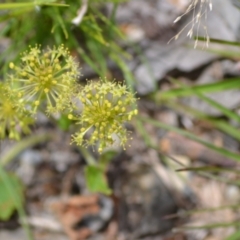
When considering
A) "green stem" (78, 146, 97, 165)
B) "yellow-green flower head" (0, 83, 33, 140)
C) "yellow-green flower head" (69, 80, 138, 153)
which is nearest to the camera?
"yellow-green flower head" (69, 80, 138, 153)

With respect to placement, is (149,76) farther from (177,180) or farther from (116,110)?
(116,110)

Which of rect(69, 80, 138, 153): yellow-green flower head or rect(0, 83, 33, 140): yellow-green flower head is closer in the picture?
rect(69, 80, 138, 153): yellow-green flower head

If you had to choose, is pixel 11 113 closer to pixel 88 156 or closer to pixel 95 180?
pixel 95 180

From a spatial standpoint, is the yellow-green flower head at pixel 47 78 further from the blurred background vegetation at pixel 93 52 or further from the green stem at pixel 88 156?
the green stem at pixel 88 156

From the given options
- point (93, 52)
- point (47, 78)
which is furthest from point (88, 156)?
point (47, 78)

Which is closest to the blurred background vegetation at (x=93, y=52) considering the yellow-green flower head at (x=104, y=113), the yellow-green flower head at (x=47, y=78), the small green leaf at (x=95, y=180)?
the small green leaf at (x=95, y=180)

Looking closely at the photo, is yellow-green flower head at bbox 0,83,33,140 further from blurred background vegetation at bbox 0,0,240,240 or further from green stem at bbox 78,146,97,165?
green stem at bbox 78,146,97,165

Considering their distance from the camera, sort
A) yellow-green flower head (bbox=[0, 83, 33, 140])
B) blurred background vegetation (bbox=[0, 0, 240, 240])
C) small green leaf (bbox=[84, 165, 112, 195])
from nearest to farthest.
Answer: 1. yellow-green flower head (bbox=[0, 83, 33, 140])
2. blurred background vegetation (bbox=[0, 0, 240, 240])
3. small green leaf (bbox=[84, 165, 112, 195])

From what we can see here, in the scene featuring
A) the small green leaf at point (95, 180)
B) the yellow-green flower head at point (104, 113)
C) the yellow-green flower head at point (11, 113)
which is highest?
the yellow-green flower head at point (11, 113)

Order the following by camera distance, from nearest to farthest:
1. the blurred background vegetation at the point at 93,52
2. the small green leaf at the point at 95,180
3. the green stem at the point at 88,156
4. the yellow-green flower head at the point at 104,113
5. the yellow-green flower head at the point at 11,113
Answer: the yellow-green flower head at the point at 104,113
the yellow-green flower head at the point at 11,113
the blurred background vegetation at the point at 93,52
the small green leaf at the point at 95,180
the green stem at the point at 88,156

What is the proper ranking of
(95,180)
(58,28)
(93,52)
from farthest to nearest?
(93,52)
(95,180)
(58,28)

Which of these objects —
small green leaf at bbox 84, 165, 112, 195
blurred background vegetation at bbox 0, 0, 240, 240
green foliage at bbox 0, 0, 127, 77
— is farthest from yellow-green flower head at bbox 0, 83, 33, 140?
small green leaf at bbox 84, 165, 112, 195

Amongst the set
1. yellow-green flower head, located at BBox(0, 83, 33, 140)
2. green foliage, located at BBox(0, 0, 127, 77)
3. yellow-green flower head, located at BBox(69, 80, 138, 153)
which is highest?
green foliage, located at BBox(0, 0, 127, 77)
